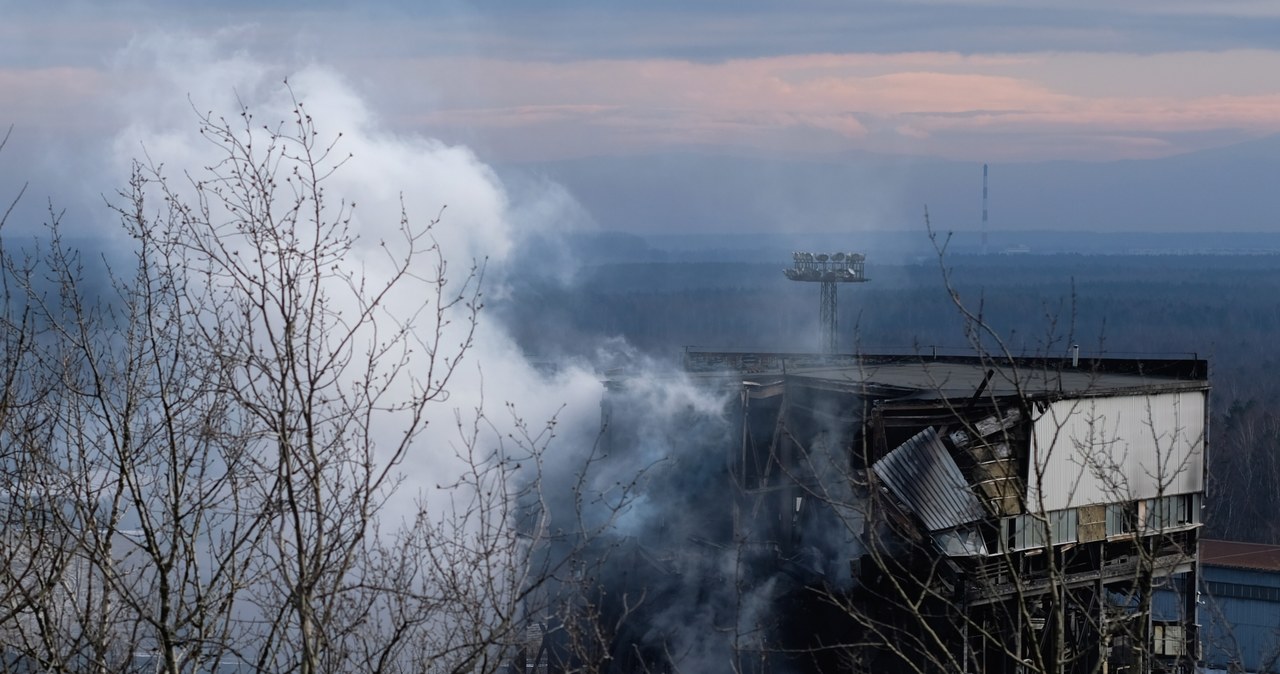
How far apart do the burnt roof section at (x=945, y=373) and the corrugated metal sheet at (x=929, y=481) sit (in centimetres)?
89

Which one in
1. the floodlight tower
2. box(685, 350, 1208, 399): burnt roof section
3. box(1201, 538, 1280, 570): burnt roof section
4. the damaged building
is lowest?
box(1201, 538, 1280, 570): burnt roof section

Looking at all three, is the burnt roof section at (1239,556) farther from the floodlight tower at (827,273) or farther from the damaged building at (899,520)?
the damaged building at (899,520)

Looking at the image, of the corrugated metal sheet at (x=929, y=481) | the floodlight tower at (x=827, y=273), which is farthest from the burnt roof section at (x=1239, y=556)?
the corrugated metal sheet at (x=929, y=481)

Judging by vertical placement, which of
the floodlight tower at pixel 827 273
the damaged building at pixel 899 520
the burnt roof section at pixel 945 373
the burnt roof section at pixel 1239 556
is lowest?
the burnt roof section at pixel 1239 556

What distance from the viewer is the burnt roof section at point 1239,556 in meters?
38.2

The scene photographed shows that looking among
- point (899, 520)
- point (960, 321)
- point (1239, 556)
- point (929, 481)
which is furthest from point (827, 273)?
point (899, 520)

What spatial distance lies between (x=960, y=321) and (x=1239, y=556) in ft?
72.1

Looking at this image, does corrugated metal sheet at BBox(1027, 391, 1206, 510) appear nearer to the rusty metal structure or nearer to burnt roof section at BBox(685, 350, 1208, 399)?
the rusty metal structure

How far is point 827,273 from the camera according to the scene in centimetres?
4428

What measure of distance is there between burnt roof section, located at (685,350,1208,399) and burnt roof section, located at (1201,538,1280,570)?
11903 millimetres

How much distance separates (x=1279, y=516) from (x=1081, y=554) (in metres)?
37.5

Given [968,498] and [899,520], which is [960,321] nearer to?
[968,498]

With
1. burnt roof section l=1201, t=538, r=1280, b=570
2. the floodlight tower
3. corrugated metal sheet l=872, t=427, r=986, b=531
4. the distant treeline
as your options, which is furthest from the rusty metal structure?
the distant treeline

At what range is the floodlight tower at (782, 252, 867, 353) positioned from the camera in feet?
145
